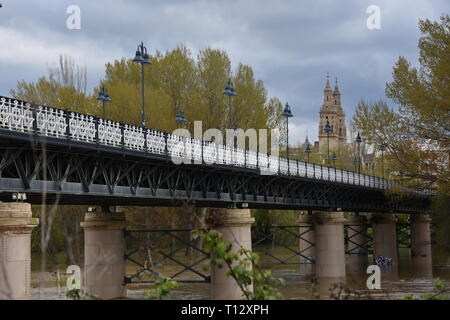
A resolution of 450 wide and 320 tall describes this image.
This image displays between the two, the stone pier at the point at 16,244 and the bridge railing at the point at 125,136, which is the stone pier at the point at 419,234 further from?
the stone pier at the point at 16,244

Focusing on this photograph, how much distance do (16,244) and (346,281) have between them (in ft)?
105

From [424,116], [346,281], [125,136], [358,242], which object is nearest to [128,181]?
[125,136]

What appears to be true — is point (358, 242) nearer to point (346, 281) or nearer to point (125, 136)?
point (346, 281)

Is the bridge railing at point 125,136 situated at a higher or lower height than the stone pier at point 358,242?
higher

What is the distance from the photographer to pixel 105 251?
40750mm

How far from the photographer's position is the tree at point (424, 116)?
42250mm

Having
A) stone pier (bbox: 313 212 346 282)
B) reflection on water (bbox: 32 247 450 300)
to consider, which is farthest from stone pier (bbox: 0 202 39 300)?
stone pier (bbox: 313 212 346 282)

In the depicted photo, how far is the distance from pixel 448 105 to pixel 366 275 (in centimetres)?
2457

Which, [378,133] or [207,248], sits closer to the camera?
→ [207,248]

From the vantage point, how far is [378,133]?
161ft

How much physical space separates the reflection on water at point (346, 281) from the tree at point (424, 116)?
685cm

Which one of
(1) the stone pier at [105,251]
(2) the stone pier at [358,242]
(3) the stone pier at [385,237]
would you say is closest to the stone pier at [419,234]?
(2) the stone pier at [358,242]
